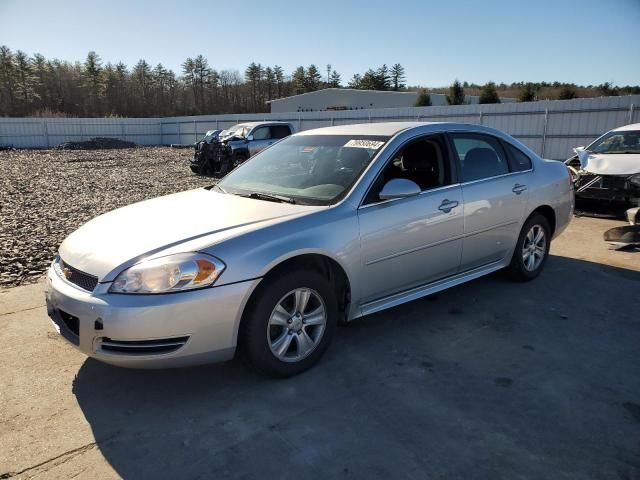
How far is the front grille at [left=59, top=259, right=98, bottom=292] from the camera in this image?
9.42 ft

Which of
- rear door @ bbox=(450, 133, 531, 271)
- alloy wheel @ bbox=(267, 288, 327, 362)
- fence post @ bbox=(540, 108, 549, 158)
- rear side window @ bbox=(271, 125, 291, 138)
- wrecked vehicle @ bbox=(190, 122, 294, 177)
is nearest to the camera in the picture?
alloy wheel @ bbox=(267, 288, 327, 362)

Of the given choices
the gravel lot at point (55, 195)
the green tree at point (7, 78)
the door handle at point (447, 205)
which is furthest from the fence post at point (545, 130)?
the green tree at point (7, 78)

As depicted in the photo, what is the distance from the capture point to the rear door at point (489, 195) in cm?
427

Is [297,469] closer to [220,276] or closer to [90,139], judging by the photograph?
[220,276]

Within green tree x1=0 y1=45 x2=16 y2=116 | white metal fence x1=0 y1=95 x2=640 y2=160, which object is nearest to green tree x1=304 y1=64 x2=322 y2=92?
green tree x1=0 y1=45 x2=16 y2=116

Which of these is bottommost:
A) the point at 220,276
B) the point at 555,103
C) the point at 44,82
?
the point at 220,276

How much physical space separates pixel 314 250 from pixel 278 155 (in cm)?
159

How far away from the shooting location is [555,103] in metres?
16.2

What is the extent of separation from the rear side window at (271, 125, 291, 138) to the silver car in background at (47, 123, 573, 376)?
13.1 meters

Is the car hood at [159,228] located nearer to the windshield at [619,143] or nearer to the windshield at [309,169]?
the windshield at [309,169]

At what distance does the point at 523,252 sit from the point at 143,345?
3916mm

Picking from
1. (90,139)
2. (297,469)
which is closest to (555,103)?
(297,469)

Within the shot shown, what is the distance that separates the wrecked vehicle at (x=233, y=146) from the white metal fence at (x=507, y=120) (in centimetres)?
581

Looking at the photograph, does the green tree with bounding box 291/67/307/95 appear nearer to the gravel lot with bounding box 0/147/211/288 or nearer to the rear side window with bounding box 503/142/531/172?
the gravel lot with bounding box 0/147/211/288
